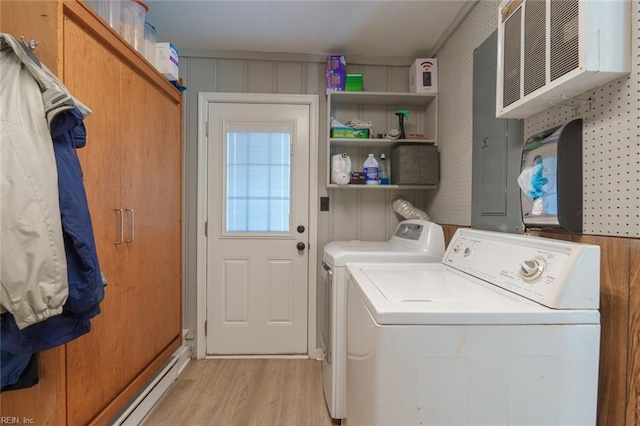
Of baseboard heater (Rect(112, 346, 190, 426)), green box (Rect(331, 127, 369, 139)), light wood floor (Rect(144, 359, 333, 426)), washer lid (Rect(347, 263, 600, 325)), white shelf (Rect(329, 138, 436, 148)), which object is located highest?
green box (Rect(331, 127, 369, 139))

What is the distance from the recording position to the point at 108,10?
1396mm

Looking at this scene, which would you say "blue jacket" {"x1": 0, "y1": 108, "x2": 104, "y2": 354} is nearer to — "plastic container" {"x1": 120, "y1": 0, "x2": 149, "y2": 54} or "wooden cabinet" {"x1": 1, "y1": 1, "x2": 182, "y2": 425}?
"wooden cabinet" {"x1": 1, "y1": 1, "x2": 182, "y2": 425}

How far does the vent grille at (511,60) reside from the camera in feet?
3.68

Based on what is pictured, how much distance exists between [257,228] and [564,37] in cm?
210

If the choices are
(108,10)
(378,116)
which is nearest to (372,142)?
(378,116)

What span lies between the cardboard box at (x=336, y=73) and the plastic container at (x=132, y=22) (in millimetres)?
1215

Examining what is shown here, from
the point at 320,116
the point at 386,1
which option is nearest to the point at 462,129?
the point at 386,1

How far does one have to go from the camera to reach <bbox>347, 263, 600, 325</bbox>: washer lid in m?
0.80

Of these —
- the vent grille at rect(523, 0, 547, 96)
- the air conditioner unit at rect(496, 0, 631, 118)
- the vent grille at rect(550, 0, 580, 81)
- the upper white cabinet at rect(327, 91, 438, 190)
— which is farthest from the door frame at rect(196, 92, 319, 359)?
the vent grille at rect(550, 0, 580, 81)

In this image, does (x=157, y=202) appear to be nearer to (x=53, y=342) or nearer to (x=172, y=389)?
(x=53, y=342)

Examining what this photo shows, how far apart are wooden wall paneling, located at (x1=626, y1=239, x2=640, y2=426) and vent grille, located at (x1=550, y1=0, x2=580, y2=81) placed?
548 millimetres

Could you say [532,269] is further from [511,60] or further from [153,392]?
[153,392]

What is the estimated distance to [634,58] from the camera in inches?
33.2

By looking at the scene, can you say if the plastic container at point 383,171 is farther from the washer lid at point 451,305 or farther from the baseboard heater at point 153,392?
the baseboard heater at point 153,392
